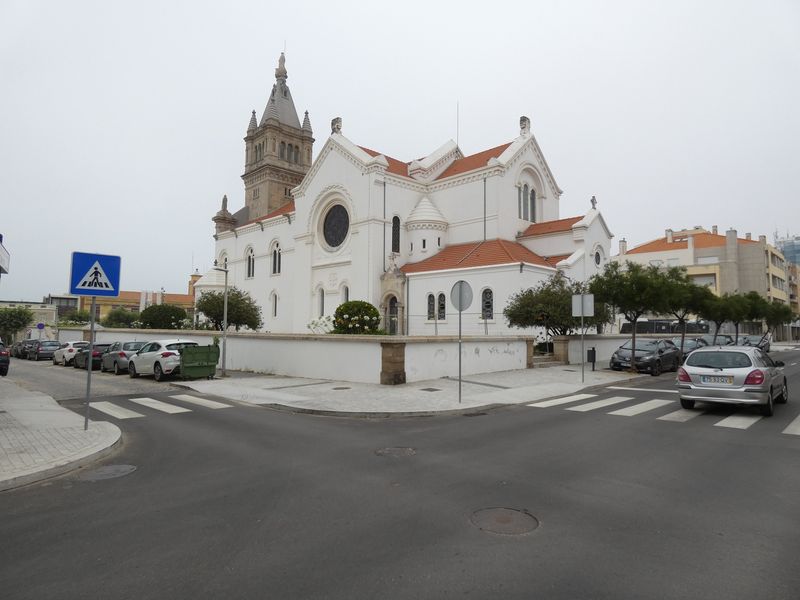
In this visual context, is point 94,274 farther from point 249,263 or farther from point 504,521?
point 249,263

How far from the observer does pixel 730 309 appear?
122 feet

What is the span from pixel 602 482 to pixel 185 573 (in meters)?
4.67

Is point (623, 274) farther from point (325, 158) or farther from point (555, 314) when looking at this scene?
point (325, 158)

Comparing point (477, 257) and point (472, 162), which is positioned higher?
point (472, 162)

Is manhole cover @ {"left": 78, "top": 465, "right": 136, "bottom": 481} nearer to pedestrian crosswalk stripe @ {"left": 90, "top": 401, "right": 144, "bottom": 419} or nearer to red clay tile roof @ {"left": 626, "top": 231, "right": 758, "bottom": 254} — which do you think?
pedestrian crosswalk stripe @ {"left": 90, "top": 401, "right": 144, "bottom": 419}

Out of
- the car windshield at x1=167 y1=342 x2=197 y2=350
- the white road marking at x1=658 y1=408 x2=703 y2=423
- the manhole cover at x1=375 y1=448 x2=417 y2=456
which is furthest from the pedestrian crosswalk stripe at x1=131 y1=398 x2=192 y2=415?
the white road marking at x1=658 y1=408 x2=703 y2=423

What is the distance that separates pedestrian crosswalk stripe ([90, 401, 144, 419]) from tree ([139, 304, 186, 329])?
29854mm

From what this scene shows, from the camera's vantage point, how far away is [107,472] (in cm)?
647

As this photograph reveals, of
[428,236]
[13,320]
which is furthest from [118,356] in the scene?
[13,320]

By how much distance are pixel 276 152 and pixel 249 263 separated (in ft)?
57.8

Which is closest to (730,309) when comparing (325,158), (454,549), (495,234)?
(495,234)

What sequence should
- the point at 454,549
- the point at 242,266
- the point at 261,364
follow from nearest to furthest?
1. the point at 454,549
2. the point at 261,364
3. the point at 242,266

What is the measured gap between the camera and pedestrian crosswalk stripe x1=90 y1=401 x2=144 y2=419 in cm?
1082

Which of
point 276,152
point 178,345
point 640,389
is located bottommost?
point 640,389
